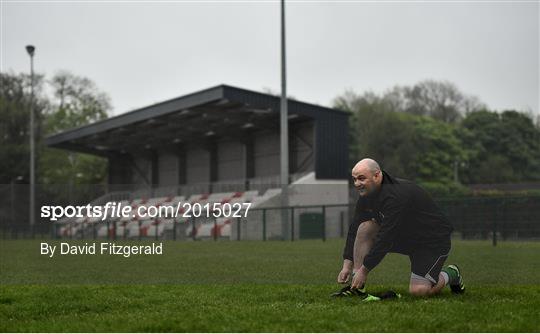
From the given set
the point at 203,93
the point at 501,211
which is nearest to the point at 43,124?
the point at 203,93

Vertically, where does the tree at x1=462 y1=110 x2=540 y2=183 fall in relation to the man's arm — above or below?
above

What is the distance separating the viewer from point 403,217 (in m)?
6.77

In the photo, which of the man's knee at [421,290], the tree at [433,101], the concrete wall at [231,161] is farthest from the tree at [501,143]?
the man's knee at [421,290]

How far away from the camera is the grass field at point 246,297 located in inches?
210

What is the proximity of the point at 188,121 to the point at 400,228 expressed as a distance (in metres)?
32.7

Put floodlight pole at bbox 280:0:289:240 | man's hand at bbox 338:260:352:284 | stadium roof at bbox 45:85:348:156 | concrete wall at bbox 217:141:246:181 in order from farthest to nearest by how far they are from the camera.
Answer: concrete wall at bbox 217:141:246:181, stadium roof at bbox 45:85:348:156, floodlight pole at bbox 280:0:289:240, man's hand at bbox 338:260:352:284

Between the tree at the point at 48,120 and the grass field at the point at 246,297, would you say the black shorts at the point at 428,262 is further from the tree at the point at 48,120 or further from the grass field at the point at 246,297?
the tree at the point at 48,120

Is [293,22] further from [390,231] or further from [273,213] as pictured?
[390,231]

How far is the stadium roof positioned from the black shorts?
84.6 feet

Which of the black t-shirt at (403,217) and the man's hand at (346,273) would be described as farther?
the man's hand at (346,273)

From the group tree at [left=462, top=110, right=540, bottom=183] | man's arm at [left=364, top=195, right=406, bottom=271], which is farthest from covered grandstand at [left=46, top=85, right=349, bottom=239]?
tree at [left=462, top=110, right=540, bottom=183]

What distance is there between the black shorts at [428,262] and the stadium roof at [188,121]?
2580cm

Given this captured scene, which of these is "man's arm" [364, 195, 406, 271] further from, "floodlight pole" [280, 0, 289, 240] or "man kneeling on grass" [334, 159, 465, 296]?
"floodlight pole" [280, 0, 289, 240]

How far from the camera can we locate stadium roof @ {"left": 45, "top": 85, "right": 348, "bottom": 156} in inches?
1302
